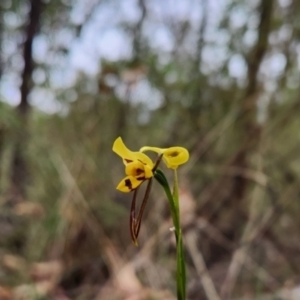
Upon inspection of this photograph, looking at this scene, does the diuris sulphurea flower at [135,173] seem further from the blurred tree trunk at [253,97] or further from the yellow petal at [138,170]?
the blurred tree trunk at [253,97]

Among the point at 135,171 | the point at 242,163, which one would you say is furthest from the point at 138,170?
the point at 242,163

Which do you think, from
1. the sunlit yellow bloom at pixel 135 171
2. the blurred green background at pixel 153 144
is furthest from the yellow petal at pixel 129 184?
the blurred green background at pixel 153 144

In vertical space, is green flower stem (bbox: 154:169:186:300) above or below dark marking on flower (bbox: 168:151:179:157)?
below

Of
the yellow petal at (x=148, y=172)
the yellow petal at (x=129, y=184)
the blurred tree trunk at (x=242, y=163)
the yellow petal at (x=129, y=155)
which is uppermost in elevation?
the yellow petal at (x=129, y=155)

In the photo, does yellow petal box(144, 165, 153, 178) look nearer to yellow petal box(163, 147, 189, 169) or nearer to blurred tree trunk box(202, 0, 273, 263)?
yellow petal box(163, 147, 189, 169)

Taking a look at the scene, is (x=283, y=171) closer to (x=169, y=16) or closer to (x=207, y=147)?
(x=207, y=147)

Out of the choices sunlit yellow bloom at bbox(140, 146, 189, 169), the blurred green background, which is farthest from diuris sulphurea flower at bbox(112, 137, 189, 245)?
the blurred green background
